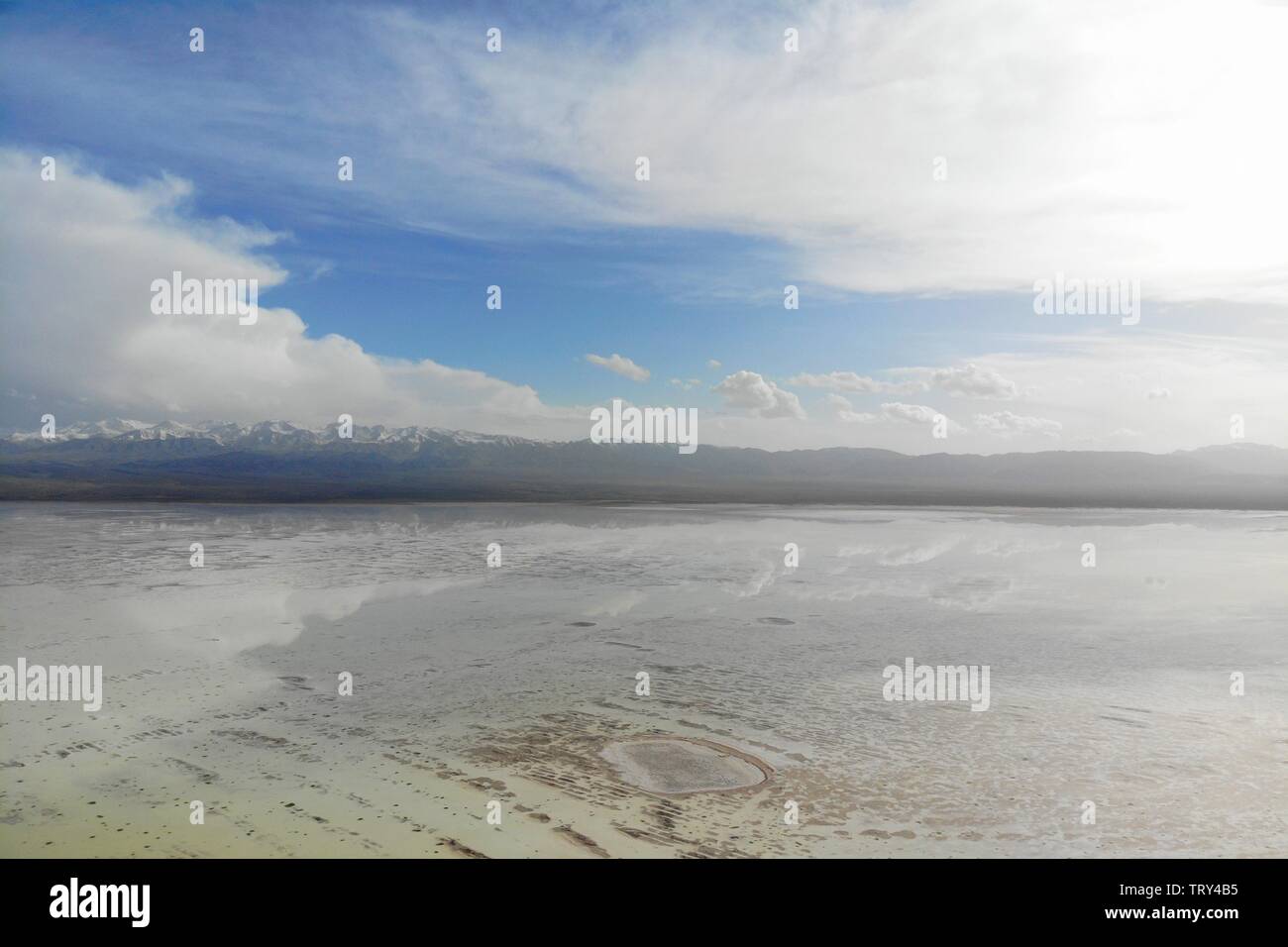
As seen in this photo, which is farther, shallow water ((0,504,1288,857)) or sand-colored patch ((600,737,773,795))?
sand-colored patch ((600,737,773,795))

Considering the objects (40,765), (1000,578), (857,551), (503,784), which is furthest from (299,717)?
(857,551)

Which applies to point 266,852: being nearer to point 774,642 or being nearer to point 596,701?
point 596,701

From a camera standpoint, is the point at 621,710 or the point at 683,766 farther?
the point at 621,710

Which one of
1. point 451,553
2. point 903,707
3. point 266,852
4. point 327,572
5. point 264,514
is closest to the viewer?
point 266,852
